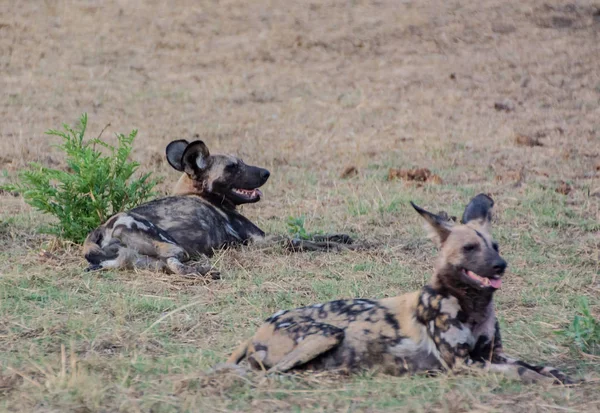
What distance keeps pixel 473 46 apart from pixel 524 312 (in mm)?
8578

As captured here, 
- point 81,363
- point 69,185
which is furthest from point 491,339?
point 69,185

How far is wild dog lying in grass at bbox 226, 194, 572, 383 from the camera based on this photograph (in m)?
4.11

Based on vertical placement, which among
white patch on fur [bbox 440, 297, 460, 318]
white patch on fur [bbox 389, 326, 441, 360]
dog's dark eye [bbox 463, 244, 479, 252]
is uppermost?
dog's dark eye [bbox 463, 244, 479, 252]

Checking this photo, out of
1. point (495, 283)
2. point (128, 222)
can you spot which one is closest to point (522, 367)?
point (495, 283)

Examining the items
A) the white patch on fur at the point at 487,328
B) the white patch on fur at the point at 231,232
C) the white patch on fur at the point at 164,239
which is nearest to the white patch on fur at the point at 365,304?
the white patch on fur at the point at 487,328

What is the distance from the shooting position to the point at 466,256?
4.19 meters

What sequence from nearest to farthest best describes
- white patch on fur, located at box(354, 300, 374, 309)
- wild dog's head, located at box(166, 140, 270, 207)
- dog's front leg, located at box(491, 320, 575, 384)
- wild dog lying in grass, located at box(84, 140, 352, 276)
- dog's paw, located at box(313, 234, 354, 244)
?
dog's front leg, located at box(491, 320, 575, 384)
white patch on fur, located at box(354, 300, 374, 309)
wild dog lying in grass, located at box(84, 140, 352, 276)
dog's paw, located at box(313, 234, 354, 244)
wild dog's head, located at box(166, 140, 270, 207)

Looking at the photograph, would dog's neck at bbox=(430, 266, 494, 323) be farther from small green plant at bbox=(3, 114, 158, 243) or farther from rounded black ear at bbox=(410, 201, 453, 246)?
small green plant at bbox=(3, 114, 158, 243)

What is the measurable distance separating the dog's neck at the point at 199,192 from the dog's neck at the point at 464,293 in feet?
10.7

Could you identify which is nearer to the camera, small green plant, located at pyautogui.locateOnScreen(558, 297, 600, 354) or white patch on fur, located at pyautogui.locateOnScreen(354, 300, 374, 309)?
white patch on fur, located at pyautogui.locateOnScreen(354, 300, 374, 309)

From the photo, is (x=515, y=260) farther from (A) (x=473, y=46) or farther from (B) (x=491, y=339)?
(A) (x=473, y=46)

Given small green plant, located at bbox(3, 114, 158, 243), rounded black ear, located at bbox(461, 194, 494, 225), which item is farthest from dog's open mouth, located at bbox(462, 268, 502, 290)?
small green plant, located at bbox(3, 114, 158, 243)

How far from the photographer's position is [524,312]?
5320 mm

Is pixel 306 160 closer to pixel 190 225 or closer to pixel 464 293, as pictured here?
pixel 190 225
